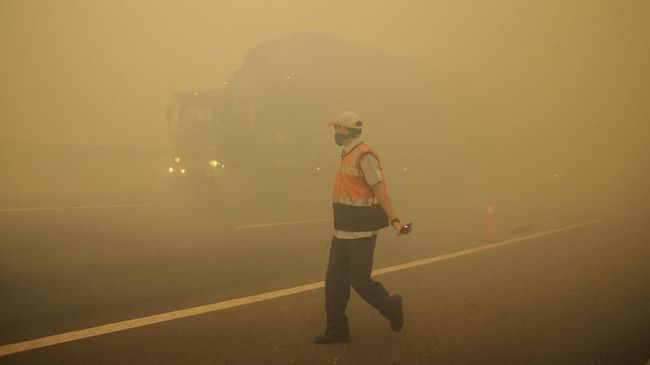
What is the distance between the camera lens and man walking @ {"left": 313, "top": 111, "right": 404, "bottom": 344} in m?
3.70

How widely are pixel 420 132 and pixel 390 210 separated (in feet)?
41.0

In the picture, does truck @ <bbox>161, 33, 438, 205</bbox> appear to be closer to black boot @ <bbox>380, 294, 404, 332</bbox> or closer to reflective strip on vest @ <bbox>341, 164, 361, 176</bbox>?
reflective strip on vest @ <bbox>341, 164, 361, 176</bbox>

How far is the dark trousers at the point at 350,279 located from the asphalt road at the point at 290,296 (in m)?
0.31

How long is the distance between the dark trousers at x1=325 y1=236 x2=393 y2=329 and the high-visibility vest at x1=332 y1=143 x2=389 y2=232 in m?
0.13

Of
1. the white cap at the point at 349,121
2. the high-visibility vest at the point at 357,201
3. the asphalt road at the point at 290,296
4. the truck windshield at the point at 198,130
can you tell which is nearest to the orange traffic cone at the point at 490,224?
the asphalt road at the point at 290,296

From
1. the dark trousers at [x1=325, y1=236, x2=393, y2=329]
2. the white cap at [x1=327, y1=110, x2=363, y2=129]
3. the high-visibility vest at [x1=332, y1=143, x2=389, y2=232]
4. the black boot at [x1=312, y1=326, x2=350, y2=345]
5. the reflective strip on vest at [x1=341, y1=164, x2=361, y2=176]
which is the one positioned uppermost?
the white cap at [x1=327, y1=110, x2=363, y2=129]

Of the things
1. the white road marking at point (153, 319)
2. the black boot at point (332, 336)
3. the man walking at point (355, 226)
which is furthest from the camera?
the black boot at point (332, 336)

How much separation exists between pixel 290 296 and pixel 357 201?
5.94 feet

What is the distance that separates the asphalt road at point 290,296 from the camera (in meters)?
3.71

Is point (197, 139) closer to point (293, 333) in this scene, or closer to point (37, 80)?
point (293, 333)

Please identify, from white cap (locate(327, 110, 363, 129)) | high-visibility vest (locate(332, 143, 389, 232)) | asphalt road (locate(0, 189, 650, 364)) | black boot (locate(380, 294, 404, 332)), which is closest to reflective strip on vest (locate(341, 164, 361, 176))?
high-visibility vest (locate(332, 143, 389, 232))

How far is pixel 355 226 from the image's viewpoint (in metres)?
3.70

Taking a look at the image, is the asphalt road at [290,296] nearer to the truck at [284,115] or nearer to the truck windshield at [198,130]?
the truck at [284,115]

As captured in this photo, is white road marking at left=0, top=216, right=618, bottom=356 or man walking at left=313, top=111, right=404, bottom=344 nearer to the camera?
white road marking at left=0, top=216, right=618, bottom=356
